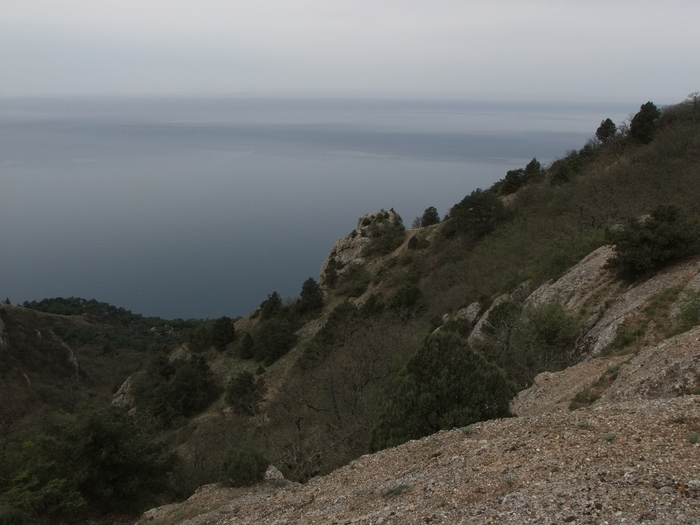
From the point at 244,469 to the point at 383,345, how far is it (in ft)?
38.3

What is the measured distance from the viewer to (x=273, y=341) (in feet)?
105

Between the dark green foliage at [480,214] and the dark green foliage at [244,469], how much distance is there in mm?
29511

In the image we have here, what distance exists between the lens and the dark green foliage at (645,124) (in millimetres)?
37000

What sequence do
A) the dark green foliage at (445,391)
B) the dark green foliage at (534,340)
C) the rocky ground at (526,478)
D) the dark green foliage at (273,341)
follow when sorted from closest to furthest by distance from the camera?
the rocky ground at (526,478)
the dark green foliage at (445,391)
the dark green foliage at (534,340)
the dark green foliage at (273,341)

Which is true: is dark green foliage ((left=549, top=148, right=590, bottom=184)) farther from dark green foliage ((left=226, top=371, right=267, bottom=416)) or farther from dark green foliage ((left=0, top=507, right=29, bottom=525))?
dark green foliage ((left=0, top=507, right=29, bottom=525))

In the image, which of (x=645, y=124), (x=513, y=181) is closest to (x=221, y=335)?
(x=513, y=181)

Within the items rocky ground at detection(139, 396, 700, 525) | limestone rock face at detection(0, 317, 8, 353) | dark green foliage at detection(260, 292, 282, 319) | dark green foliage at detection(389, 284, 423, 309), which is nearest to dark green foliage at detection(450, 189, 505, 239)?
dark green foliage at detection(389, 284, 423, 309)

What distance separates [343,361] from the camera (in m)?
21.5

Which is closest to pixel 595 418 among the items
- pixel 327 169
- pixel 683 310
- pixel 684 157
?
pixel 683 310

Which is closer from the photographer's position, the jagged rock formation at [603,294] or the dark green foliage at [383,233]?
the jagged rock formation at [603,294]

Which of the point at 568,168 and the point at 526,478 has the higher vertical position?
the point at 568,168

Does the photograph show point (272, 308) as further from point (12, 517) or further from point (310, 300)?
point (12, 517)

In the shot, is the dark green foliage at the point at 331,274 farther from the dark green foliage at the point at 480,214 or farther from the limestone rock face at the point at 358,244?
the dark green foliage at the point at 480,214

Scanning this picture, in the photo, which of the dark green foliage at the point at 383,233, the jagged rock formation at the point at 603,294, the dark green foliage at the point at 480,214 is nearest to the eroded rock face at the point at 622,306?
the jagged rock formation at the point at 603,294
